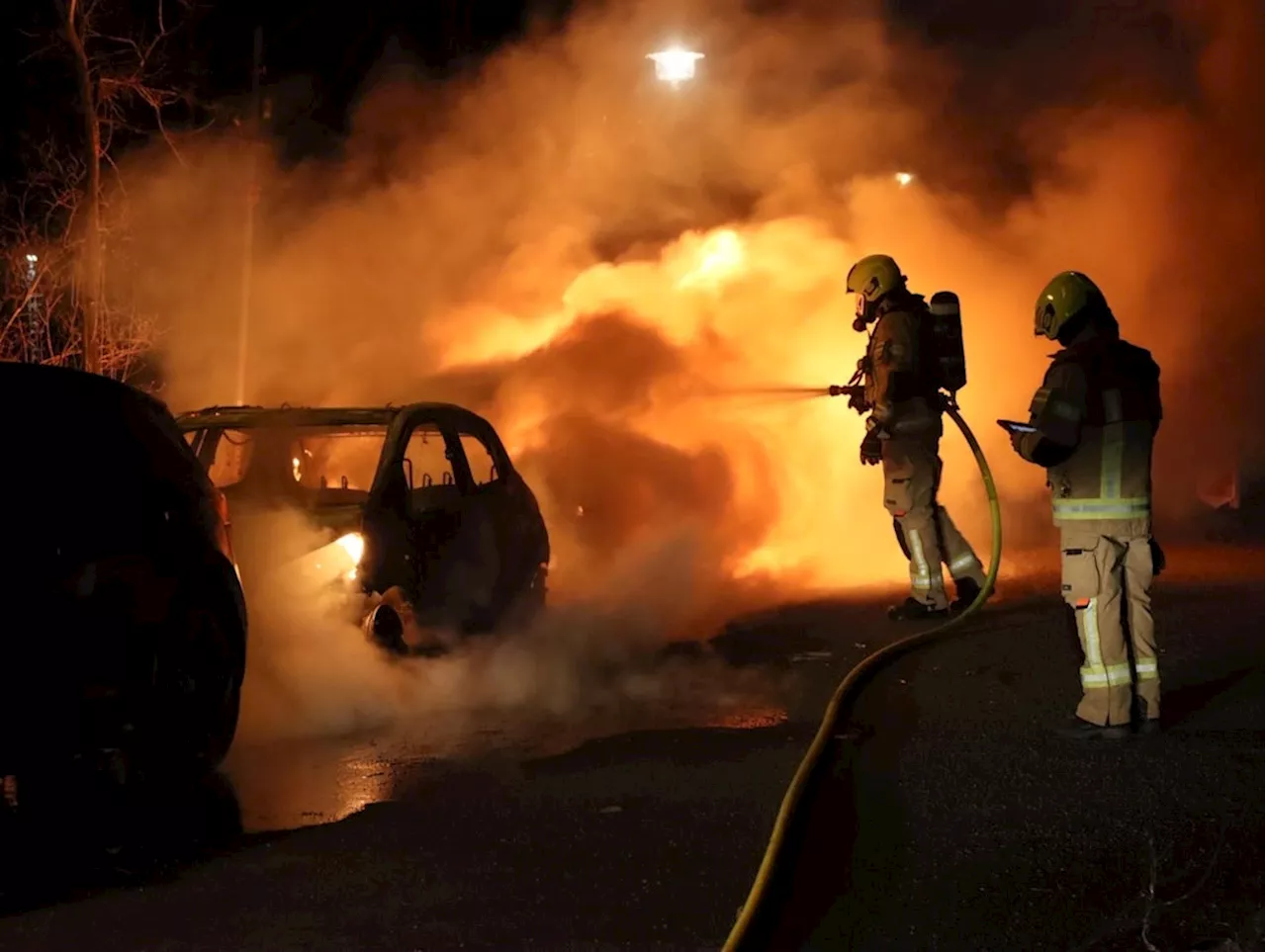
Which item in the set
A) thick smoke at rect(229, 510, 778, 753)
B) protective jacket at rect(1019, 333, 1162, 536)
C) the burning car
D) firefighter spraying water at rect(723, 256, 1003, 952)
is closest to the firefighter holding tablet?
protective jacket at rect(1019, 333, 1162, 536)

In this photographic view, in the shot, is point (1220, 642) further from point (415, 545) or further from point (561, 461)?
point (561, 461)

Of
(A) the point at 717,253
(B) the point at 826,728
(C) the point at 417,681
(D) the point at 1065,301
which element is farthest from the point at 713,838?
(A) the point at 717,253

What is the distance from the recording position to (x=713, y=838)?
5535 mm

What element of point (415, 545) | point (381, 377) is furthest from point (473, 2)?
point (415, 545)

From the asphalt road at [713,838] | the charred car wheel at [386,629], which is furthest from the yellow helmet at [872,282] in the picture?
the charred car wheel at [386,629]

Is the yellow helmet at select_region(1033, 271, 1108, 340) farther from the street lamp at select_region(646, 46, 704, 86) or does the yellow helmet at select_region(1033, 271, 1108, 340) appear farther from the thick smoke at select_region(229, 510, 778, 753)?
the street lamp at select_region(646, 46, 704, 86)

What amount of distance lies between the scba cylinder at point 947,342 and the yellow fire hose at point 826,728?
0.17 m

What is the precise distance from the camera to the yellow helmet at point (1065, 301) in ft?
23.0

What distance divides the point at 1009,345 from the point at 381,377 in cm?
620

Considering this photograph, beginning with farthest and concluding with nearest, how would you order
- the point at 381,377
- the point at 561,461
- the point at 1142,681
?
the point at 381,377
the point at 561,461
the point at 1142,681

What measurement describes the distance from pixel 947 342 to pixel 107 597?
6.28m

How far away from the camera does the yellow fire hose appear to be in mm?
4508

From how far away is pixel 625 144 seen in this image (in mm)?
17344

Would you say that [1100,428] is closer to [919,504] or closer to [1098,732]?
[1098,732]
